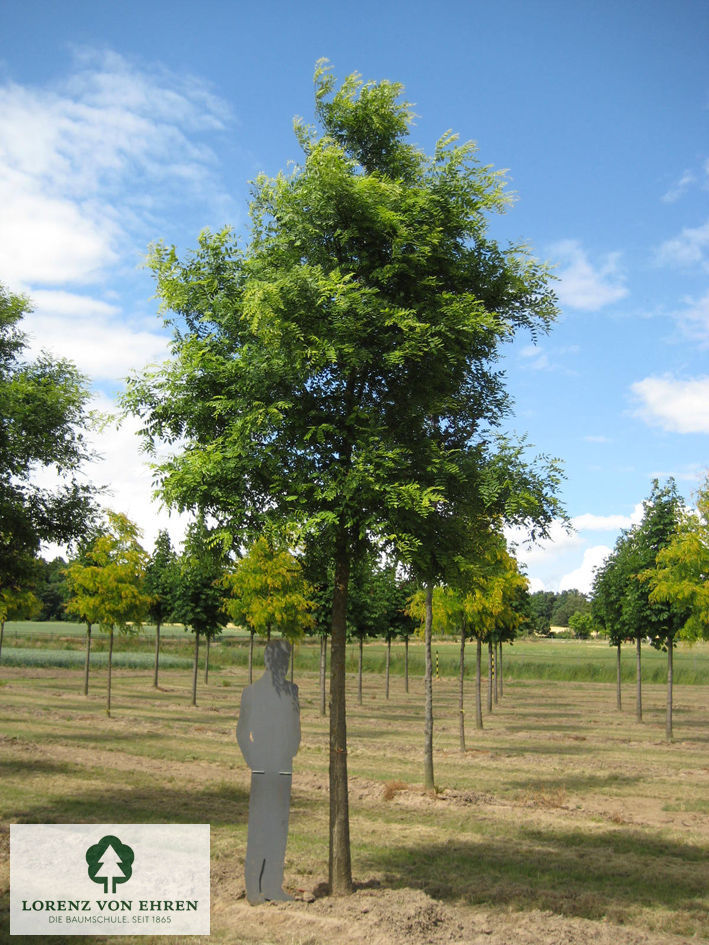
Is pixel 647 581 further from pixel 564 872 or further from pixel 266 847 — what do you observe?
pixel 266 847

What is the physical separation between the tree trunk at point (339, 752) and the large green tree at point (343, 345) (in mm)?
23

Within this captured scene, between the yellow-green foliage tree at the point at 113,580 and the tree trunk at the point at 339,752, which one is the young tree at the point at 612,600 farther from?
the tree trunk at the point at 339,752

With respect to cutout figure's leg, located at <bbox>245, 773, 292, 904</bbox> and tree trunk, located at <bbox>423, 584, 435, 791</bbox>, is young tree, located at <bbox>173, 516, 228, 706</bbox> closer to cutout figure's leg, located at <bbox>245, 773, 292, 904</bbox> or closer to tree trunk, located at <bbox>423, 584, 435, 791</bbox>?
tree trunk, located at <bbox>423, 584, 435, 791</bbox>

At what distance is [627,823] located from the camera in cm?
1310

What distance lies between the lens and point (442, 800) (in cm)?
1452

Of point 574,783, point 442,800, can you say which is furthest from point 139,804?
point 574,783

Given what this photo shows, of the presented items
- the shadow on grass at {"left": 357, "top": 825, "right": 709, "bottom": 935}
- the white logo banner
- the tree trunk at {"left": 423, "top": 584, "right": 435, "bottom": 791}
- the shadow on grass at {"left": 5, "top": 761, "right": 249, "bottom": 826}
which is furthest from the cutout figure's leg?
the tree trunk at {"left": 423, "top": 584, "right": 435, "bottom": 791}

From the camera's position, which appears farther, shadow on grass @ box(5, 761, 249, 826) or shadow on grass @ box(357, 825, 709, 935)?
shadow on grass @ box(5, 761, 249, 826)

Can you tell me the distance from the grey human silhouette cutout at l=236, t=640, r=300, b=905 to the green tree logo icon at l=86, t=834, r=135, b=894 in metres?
1.60

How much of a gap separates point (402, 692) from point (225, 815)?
3378 centimetres

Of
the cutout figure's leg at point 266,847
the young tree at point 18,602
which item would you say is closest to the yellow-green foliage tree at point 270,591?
the young tree at point 18,602

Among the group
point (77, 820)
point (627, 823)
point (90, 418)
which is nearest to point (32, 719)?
point (77, 820)

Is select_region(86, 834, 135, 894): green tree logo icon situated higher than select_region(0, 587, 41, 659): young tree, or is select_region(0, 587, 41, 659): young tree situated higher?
select_region(0, 587, 41, 659): young tree

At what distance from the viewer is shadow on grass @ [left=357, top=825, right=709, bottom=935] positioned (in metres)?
8.98
